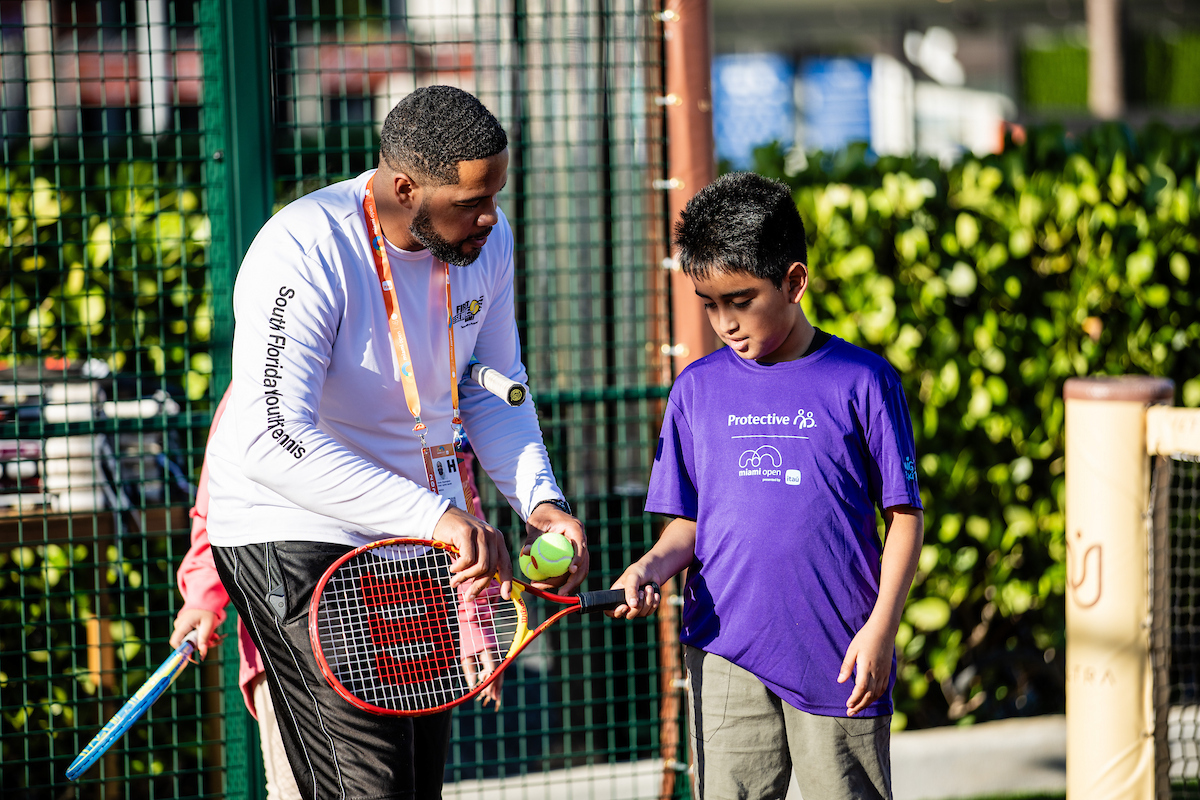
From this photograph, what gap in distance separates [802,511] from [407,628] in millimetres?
889

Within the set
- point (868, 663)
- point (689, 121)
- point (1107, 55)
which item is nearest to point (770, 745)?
point (868, 663)

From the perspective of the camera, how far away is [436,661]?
2582 mm

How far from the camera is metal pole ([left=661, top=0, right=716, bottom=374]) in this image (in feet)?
12.3

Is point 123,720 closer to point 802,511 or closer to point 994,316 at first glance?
point 802,511

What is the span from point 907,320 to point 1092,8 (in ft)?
52.2

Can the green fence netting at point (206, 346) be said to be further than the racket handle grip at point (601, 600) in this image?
Yes

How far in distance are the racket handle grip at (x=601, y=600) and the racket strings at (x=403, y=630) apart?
15cm

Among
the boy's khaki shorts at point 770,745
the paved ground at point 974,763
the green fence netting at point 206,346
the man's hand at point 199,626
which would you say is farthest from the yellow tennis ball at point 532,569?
the paved ground at point 974,763

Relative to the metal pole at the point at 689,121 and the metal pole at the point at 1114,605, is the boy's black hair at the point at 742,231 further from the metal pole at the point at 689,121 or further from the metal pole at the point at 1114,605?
the metal pole at the point at 1114,605

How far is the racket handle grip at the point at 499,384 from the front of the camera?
2.54 metres

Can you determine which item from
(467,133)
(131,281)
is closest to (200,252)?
(131,281)

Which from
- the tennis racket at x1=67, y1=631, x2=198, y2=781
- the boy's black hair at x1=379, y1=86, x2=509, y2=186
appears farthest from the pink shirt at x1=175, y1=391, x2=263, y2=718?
the boy's black hair at x1=379, y1=86, x2=509, y2=186

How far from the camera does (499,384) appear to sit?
102 inches

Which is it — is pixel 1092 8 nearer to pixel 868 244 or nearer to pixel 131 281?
pixel 868 244
